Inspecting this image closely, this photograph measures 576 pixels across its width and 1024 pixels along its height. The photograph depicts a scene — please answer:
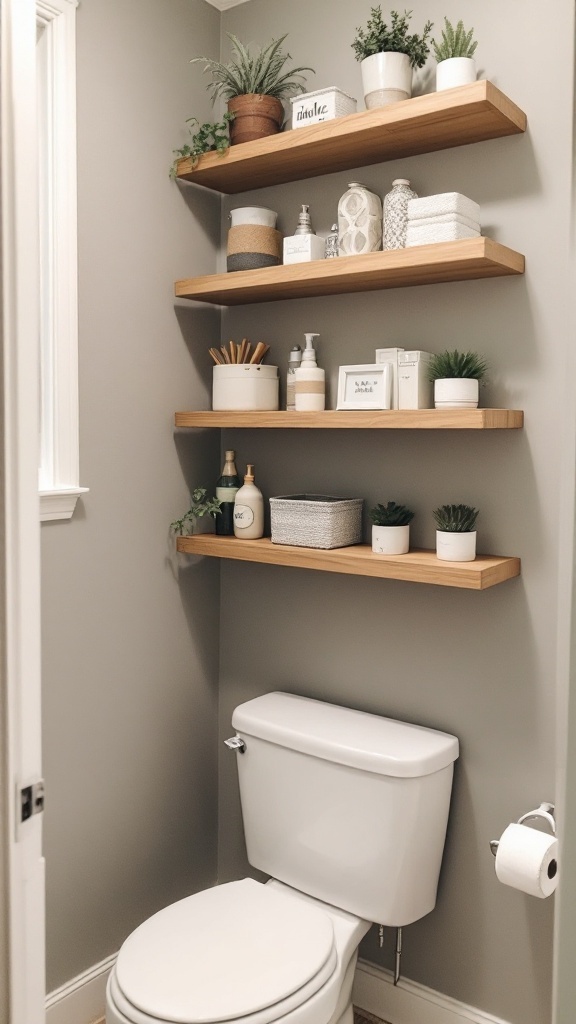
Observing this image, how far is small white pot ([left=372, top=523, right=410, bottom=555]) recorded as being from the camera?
1694 mm

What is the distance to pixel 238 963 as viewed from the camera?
145 centimetres

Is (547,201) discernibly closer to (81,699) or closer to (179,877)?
(81,699)

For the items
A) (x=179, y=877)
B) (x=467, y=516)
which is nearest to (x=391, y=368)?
(x=467, y=516)

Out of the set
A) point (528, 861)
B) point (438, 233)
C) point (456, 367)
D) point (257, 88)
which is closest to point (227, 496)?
point (456, 367)

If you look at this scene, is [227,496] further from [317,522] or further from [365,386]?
[365,386]

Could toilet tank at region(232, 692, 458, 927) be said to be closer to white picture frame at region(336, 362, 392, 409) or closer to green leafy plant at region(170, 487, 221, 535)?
green leafy plant at region(170, 487, 221, 535)

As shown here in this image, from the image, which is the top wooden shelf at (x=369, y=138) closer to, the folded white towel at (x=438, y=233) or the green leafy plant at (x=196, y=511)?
the folded white towel at (x=438, y=233)

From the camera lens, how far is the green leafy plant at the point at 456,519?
63.9 inches

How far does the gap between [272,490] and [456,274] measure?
0.70 metres

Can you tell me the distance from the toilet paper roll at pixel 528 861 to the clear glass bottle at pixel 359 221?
45.8 inches

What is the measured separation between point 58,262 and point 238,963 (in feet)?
4.52

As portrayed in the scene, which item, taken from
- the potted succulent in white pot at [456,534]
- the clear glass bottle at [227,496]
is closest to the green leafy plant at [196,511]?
the clear glass bottle at [227,496]

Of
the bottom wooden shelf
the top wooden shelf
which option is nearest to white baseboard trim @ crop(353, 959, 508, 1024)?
the bottom wooden shelf

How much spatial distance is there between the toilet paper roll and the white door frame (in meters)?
0.86
